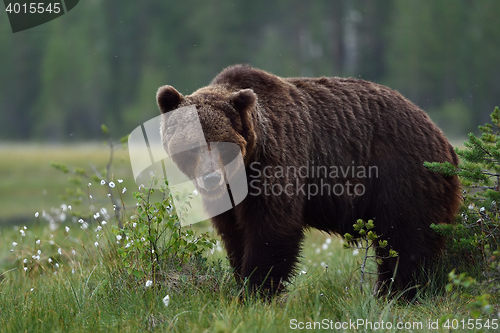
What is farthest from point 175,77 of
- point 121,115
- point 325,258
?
point 325,258

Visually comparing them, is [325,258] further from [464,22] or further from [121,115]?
[121,115]

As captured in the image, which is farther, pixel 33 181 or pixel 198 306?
pixel 33 181

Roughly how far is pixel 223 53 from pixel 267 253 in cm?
2975

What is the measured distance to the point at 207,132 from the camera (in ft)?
14.0

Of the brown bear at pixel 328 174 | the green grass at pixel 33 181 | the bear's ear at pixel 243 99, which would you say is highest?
the bear's ear at pixel 243 99

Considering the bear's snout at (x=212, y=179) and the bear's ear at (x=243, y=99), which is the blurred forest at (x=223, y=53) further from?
the bear's snout at (x=212, y=179)

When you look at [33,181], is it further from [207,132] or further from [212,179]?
[212,179]

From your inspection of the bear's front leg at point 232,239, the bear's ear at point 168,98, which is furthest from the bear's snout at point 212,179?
the bear's front leg at point 232,239

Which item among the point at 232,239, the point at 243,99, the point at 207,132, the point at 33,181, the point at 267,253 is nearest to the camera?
the point at 207,132

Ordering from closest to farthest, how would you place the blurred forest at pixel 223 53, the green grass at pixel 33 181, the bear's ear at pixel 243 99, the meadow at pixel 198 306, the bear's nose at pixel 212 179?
1. the meadow at pixel 198 306
2. the bear's nose at pixel 212 179
3. the bear's ear at pixel 243 99
4. the green grass at pixel 33 181
5. the blurred forest at pixel 223 53

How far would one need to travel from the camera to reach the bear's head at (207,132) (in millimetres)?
4215

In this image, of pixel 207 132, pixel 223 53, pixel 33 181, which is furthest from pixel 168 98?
pixel 223 53

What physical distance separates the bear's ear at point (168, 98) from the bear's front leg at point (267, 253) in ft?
4.18

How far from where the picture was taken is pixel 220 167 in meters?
4.23
